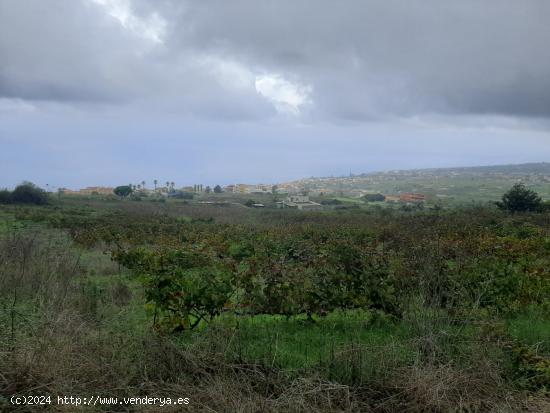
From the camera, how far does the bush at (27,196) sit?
3444 cm

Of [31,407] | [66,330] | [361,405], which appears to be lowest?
[361,405]

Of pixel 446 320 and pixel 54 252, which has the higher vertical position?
pixel 54 252

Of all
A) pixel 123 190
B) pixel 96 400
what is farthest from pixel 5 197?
pixel 96 400

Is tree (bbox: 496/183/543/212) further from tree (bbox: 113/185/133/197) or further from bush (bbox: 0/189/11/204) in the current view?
tree (bbox: 113/185/133/197)

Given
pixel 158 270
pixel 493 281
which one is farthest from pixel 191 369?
pixel 493 281

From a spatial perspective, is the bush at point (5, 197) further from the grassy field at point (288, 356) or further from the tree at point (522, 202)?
the grassy field at point (288, 356)

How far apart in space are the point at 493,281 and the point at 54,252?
22.5 feet

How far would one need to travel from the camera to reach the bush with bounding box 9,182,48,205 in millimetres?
34438

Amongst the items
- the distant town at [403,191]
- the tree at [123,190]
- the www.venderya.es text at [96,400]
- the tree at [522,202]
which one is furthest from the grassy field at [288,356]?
the tree at [123,190]

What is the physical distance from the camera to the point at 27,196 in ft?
113

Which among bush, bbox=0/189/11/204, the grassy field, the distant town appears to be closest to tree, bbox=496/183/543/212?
the distant town

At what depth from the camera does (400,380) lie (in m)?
4.60

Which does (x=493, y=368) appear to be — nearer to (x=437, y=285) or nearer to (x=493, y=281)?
(x=437, y=285)

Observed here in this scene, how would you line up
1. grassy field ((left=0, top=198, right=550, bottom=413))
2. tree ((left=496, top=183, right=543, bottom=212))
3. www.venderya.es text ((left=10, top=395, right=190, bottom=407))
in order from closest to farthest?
www.venderya.es text ((left=10, top=395, right=190, bottom=407)) < grassy field ((left=0, top=198, right=550, bottom=413)) < tree ((left=496, top=183, right=543, bottom=212))
